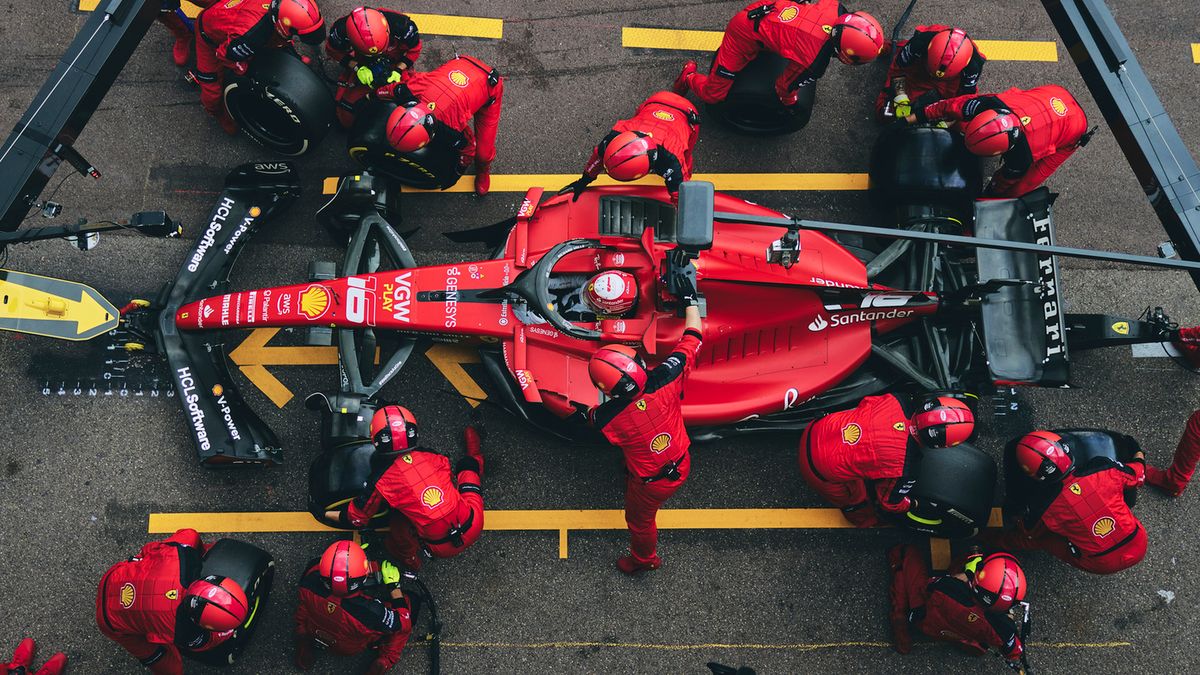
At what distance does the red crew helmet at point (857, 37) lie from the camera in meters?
6.48

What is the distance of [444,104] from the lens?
6379 millimetres

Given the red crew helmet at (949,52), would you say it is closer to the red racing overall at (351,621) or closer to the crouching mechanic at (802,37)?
the crouching mechanic at (802,37)

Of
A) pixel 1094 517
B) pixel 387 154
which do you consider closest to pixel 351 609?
pixel 387 154

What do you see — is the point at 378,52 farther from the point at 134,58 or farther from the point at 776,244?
the point at 776,244

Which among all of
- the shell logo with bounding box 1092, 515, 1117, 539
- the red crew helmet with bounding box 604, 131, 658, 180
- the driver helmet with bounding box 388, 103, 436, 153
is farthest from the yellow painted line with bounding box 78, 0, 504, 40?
the shell logo with bounding box 1092, 515, 1117, 539

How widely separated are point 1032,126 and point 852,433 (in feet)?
8.93

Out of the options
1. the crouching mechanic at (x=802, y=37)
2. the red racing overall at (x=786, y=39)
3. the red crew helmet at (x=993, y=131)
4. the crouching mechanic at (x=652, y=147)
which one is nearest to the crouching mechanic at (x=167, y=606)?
the crouching mechanic at (x=652, y=147)

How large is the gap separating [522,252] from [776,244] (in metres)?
1.88

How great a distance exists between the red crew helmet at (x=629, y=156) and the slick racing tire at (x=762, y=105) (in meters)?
1.37

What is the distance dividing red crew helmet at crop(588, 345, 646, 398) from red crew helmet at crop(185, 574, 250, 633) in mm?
2858

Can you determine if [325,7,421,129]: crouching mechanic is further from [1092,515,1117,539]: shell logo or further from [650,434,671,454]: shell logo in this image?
[1092,515,1117,539]: shell logo

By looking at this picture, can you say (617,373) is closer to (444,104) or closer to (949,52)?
(444,104)

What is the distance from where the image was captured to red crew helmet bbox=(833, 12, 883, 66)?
648 centimetres

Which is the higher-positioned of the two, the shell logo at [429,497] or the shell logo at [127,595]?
the shell logo at [429,497]
